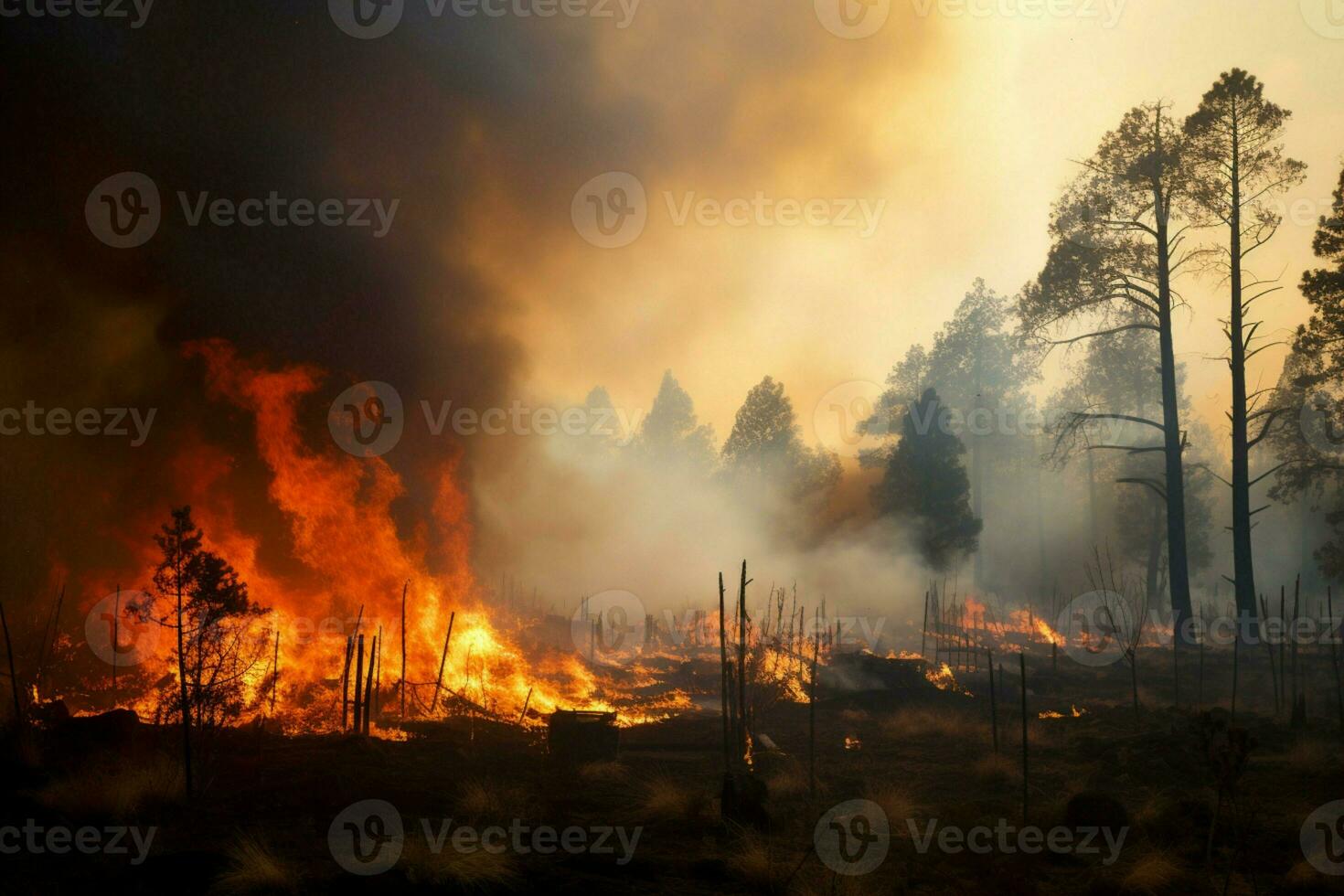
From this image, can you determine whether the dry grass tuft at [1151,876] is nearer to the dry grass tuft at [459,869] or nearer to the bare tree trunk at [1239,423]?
the dry grass tuft at [459,869]

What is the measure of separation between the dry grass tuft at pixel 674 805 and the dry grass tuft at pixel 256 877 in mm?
5172

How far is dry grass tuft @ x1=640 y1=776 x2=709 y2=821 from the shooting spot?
11734 mm

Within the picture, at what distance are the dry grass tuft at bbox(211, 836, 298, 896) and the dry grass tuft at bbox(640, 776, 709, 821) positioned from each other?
17.0 ft

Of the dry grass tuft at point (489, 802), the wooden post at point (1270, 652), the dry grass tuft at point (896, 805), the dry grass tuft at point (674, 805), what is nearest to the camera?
the dry grass tuft at point (489, 802)

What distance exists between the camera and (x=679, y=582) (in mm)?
51781

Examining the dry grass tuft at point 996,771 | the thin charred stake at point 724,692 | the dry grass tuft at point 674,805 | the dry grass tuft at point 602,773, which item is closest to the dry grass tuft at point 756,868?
the dry grass tuft at point 674,805

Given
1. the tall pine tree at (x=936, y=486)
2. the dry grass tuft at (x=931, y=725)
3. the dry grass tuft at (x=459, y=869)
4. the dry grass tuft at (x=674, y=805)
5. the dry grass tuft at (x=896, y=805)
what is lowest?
the dry grass tuft at (x=931, y=725)

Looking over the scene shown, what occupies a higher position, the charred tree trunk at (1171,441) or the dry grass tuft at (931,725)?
the charred tree trunk at (1171,441)

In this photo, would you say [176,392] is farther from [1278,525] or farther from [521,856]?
[1278,525]

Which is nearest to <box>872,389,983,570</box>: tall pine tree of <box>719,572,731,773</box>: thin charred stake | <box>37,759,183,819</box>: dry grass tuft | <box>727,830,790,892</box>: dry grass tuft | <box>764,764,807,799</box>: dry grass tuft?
<box>719,572,731,773</box>: thin charred stake

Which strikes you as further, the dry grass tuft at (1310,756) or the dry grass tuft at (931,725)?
the dry grass tuft at (931,725)

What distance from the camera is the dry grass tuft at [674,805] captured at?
11734 millimetres

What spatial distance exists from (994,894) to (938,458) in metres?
34.1

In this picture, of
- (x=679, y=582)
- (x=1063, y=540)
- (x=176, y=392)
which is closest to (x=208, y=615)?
(x=176, y=392)
